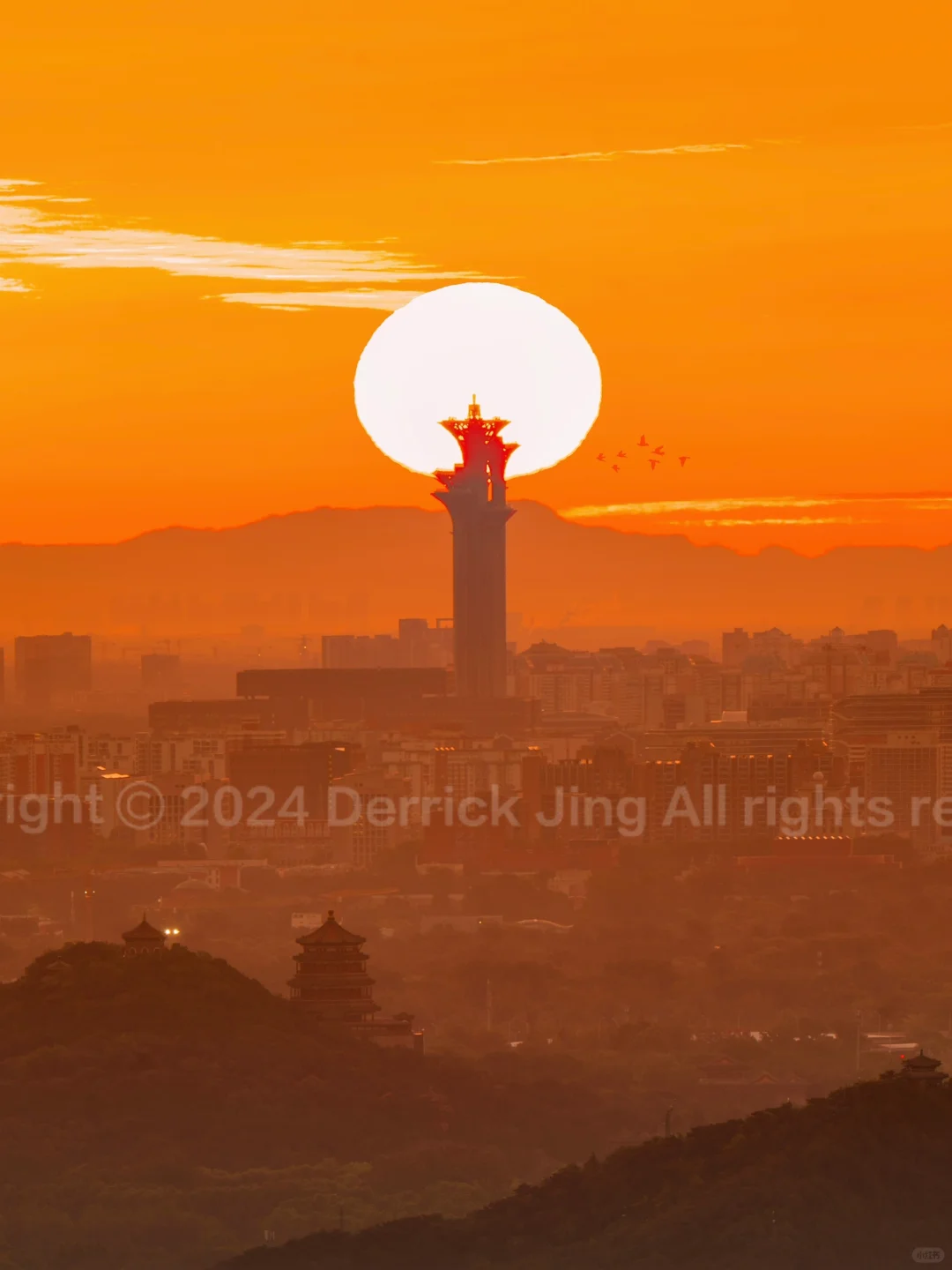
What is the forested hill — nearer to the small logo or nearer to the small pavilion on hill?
the small pavilion on hill

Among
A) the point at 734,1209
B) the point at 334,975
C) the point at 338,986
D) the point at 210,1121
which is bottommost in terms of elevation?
the point at 734,1209

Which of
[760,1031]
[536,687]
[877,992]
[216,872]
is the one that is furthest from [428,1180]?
[536,687]

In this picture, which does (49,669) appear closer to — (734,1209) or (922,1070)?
(922,1070)

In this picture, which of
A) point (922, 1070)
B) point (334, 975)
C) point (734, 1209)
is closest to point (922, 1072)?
point (922, 1070)

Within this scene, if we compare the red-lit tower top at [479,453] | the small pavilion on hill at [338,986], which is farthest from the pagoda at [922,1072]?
the red-lit tower top at [479,453]

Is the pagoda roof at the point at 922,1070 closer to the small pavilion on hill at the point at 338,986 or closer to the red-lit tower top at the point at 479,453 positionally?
the small pavilion on hill at the point at 338,986

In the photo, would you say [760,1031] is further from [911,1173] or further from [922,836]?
[922,836]

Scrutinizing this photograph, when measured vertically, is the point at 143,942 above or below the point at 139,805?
below
